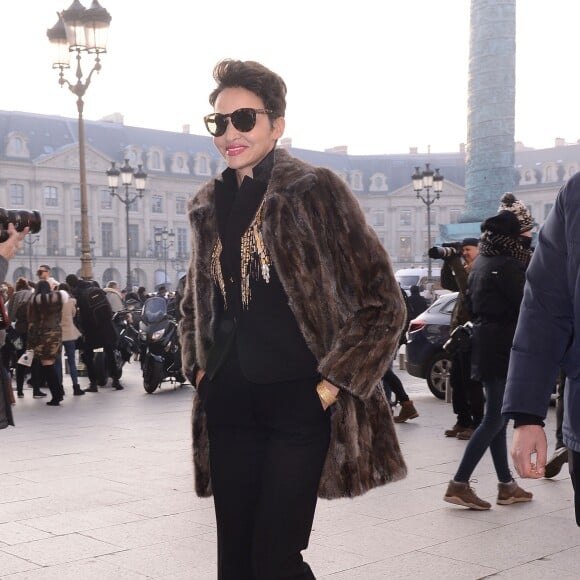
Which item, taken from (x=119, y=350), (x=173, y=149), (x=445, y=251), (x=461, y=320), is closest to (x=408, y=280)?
(x=119, y=350)

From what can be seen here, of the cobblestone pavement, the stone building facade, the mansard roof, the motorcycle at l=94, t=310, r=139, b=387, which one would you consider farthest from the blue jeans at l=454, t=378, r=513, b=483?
the mansard roof

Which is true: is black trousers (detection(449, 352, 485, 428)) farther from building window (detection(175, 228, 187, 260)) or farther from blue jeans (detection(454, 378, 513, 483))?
building window (detection(175, 228, 187, 260))

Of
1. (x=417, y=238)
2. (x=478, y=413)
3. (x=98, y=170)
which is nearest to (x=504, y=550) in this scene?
(x=478, y=413)

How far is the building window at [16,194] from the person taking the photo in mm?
80606

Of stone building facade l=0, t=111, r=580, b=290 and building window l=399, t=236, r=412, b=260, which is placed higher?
stone building facade l=0, t=111, r=580, b=290

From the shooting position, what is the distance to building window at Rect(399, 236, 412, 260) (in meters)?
103

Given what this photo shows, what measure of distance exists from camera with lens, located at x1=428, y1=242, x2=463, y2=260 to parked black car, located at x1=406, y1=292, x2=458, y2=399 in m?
3.60

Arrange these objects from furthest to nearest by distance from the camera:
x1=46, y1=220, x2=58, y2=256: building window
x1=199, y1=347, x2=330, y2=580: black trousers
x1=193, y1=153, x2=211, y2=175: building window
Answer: x1=193, y1=153, x2=211, y2=175: building window < x1=46, y1=220, x2=58, y2=256: building window < x1=199, y1=347, x2=330, y2=580: black trousers

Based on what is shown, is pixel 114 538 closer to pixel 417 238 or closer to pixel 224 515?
pixel 224 515

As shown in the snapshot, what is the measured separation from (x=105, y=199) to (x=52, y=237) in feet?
19.4

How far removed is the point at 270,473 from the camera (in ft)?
8.39

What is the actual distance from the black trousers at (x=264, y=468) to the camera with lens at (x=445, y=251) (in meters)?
5.45

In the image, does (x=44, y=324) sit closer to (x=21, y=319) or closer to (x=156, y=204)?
(x=21, y=319)

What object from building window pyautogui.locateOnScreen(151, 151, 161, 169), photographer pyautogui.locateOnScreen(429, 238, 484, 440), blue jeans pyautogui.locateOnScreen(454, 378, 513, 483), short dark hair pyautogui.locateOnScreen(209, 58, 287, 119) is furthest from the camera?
building window pyautogui.locateOnScreen(151, 151, 161, 169)
